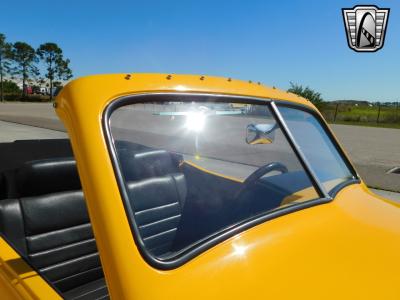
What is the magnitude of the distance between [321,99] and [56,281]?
2977 centimetres

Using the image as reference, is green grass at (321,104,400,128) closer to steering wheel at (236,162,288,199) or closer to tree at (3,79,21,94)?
steering wheel at (236,162,288,199)

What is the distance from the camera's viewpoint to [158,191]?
5.71 feet

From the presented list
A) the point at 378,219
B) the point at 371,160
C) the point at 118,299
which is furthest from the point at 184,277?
the point at 371,160

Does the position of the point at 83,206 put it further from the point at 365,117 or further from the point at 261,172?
the point at 365,117

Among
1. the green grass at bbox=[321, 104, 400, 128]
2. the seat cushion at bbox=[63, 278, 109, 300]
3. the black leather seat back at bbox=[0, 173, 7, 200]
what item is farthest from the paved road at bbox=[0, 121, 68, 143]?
the green grass at bbox=[321, 104, 400, 128]

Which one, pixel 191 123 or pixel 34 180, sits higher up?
pixel 191 123

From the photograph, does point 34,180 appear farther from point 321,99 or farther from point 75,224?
point 321,99

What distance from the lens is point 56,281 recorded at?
1758 mm

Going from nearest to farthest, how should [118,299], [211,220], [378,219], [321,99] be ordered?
[118,299], [211,220], [378,219], [321,99]

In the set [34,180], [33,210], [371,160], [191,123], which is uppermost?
[191,123]

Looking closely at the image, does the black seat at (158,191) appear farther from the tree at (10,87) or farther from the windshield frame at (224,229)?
the tree at (10,87)

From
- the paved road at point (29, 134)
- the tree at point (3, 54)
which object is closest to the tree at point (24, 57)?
the tree at point (3, 54)

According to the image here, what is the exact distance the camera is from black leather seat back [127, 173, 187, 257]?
133 centimetres

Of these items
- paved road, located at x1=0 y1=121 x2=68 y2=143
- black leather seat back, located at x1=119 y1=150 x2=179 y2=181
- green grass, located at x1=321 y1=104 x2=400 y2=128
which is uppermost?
green grass, located at x1=321 y1=104 x2=400 y2=128
